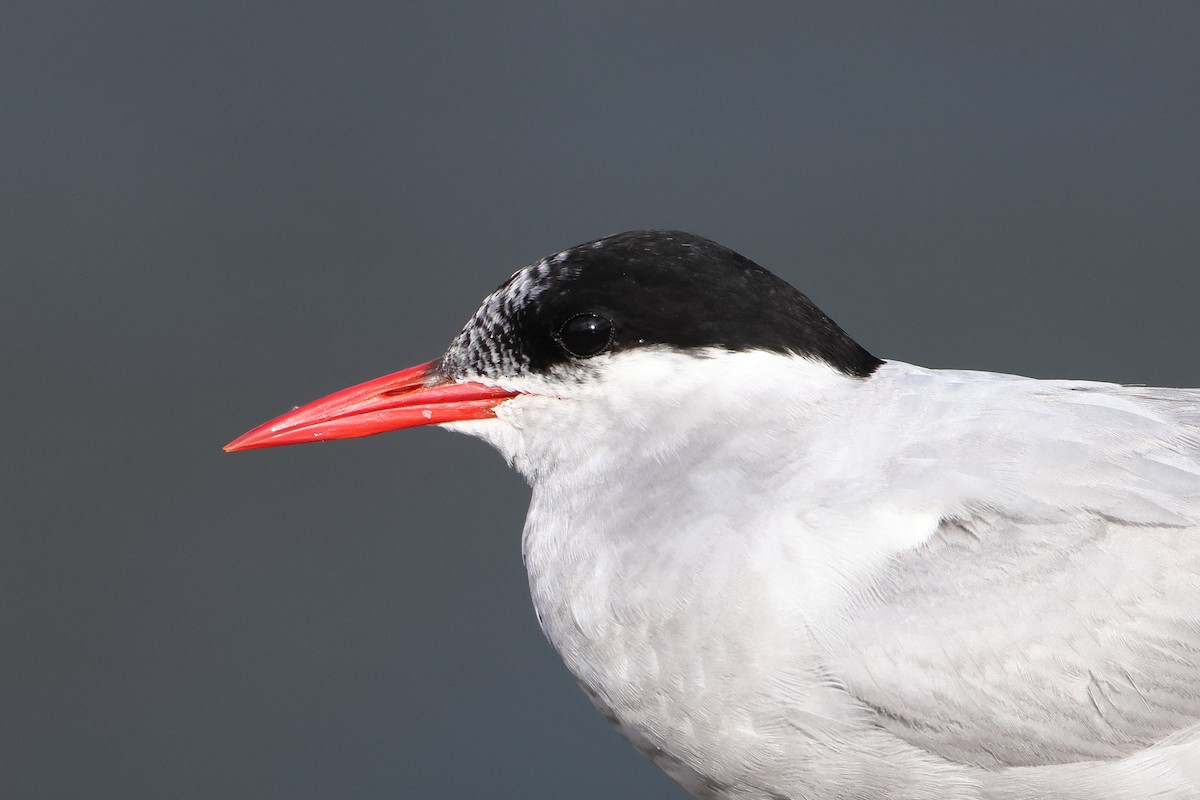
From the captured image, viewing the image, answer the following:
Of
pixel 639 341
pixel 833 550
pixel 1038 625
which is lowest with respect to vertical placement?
pixel 1038 625

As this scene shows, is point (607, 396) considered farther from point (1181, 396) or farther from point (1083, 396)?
point (1181, 396)

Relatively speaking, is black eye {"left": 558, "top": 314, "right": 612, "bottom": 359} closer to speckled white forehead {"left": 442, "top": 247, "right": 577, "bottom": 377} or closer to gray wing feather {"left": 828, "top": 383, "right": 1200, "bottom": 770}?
speckled white forehead {"left": 442, "top": 247, "right": 577, "bottom": 377}

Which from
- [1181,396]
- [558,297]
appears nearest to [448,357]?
[558,297]

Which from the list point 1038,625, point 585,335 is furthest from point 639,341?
point 1038,625

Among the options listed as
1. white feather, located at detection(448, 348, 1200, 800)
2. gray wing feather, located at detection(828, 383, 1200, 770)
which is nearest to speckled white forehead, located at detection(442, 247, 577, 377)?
white feather, located at detection(448, 348, 1200, 800)

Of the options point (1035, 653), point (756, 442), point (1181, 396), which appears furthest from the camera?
point (1181, 396)

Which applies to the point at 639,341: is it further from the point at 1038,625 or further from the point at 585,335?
the point at 1038,625

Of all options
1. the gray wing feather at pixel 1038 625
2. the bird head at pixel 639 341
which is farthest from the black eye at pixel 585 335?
the gray wing feather at pixel 1038 625
